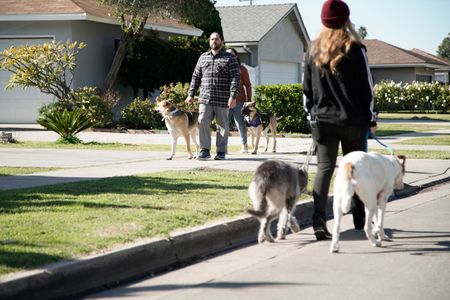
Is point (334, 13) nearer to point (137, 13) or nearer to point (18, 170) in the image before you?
point (18, 170)

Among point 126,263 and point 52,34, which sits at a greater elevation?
point 52,34

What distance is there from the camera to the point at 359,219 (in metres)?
8.59

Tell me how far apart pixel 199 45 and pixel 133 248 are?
79.7ft

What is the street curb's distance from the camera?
5773 millimetres

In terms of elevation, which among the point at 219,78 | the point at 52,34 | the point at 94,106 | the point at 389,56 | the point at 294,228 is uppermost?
the point at 389,56

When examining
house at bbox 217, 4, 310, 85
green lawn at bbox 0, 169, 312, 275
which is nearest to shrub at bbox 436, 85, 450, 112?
house at bbox 217, 4, 310, 85

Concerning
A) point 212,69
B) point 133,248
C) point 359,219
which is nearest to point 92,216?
point 133,248

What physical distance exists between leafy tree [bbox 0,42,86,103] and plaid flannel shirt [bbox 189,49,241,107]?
35.8ft

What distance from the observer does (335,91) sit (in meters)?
7.65

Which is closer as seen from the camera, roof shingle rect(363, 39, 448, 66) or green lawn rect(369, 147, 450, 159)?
green lawn rect(369, 147, 450, 159)

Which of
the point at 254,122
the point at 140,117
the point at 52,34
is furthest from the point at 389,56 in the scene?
the point at 254,122

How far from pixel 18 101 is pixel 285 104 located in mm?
11058

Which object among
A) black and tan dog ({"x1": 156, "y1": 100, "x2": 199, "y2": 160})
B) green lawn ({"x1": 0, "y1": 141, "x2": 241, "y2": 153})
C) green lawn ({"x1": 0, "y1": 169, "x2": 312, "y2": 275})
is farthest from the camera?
green lawn ({"x1": 0, "y1": 141, "x2": 241, "y2": 153})

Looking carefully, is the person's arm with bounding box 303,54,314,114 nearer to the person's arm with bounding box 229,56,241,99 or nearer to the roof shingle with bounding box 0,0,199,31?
the person's arm with bounding box 229,56,241,99
